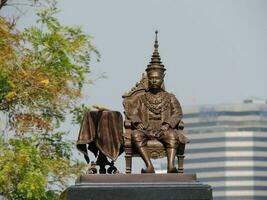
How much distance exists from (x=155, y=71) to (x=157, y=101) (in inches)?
16.6

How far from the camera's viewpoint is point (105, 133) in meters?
19.7

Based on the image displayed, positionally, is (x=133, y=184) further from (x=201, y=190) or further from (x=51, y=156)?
(x=51, y=156)

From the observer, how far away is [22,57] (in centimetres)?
3350

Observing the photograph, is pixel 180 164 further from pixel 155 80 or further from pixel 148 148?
pixel 155 80

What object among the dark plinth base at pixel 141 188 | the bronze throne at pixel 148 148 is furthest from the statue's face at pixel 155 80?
the dark plinth base at pixel 141 188

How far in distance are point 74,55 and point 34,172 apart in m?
3.55

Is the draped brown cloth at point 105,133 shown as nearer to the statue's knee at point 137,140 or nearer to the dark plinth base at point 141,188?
the statue's knee at point 137,140

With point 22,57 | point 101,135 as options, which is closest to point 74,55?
point 22,57

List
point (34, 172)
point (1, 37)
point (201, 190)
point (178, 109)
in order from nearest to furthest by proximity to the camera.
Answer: point (201, 190)
point (178, 109)
point (34, 172)
point (1, 37)

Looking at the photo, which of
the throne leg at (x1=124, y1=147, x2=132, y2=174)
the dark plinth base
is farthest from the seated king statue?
the dark plinth base

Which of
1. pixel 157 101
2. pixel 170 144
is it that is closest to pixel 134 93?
pixel 157 101

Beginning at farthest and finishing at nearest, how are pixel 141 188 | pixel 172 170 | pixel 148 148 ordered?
pixel 148 148, pixel 172 170, pixel 141 188

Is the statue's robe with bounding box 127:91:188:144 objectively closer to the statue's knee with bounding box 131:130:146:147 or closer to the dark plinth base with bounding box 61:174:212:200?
the statue's knee with bounding box 131:130:146:147

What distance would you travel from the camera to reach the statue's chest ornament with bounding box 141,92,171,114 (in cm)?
1966
